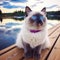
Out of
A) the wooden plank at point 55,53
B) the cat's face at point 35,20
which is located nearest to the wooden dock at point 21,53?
the wooden plank at point 55,53

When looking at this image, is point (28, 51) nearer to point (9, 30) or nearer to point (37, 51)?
point (37, 51)

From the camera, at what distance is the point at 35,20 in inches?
39.2

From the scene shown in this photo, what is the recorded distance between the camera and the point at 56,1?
1.26m

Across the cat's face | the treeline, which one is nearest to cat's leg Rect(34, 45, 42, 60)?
the cat's face

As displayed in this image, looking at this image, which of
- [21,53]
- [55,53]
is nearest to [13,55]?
[21,53]

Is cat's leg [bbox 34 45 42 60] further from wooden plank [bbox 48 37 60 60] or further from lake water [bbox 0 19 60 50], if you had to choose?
lake water [bbox 0 19 60 50]

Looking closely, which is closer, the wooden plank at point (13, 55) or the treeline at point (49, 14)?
the wooden plank at point (13, 55)

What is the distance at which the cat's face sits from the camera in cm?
99

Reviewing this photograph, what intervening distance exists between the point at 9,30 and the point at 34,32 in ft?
0.83

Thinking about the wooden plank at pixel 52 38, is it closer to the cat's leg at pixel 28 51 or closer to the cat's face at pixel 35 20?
the cat's leg at pixel 28 51

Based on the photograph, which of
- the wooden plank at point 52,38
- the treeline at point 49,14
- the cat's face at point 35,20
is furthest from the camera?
the treeline at point 49,14

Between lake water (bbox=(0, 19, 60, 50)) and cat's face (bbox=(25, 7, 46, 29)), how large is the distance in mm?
193

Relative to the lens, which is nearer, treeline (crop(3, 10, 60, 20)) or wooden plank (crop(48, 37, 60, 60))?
wooden plank (crop(48, 37, 60, 60))

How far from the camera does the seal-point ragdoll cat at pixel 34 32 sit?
1.01 meters
